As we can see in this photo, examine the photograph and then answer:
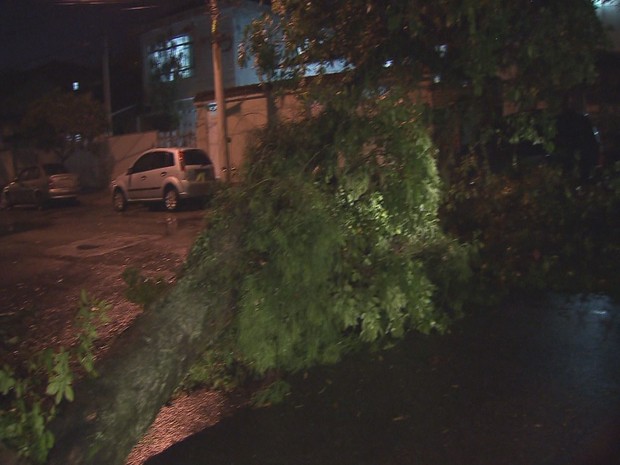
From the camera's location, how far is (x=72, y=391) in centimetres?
429

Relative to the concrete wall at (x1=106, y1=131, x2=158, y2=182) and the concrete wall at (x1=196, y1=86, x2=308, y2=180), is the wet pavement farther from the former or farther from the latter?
the concrete wall at (x1=106, y1=131, x2=158, y2=182)

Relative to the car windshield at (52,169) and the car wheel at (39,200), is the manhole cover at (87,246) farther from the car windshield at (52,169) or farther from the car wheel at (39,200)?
the car windshield at (52,169)

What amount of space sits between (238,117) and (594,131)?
11.3 meters

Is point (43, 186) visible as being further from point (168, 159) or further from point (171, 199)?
point (171, 199)

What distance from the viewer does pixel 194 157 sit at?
1800 centimetres

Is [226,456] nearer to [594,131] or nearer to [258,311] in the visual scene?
[258,311]

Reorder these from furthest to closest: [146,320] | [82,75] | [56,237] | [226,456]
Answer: [82,75], [56,237], [146,320], [226,456]

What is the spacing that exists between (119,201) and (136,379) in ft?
50.2

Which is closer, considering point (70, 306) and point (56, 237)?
point (70, 306)

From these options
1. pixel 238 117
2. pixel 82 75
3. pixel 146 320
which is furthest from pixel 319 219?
pixel 82 75

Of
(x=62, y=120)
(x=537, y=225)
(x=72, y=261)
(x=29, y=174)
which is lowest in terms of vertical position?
(x=72, y=261)

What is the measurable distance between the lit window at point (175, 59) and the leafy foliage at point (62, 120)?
10.3 feet

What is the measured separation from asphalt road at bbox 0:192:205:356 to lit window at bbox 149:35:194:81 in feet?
33.5

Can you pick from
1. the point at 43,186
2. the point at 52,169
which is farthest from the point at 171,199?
the point at 52,169
